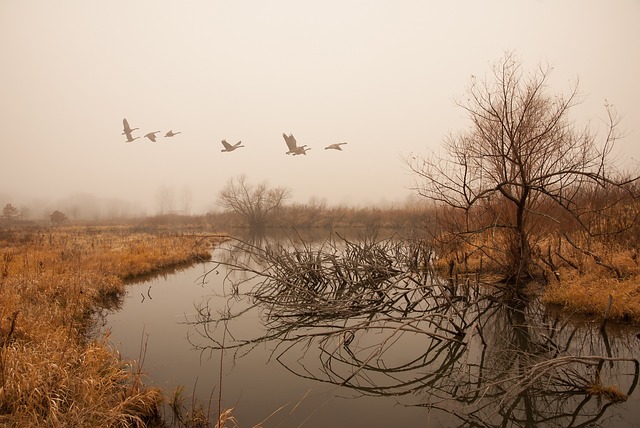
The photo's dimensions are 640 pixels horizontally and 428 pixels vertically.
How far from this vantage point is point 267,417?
391cm

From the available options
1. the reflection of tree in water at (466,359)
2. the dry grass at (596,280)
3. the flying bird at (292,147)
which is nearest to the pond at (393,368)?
the reflection of tree in water at (466,359)

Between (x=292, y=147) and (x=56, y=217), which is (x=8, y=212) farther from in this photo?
(x=292, y=147)

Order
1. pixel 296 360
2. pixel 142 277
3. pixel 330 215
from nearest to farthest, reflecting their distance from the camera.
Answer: pixel 296 360 → pixel 142 277 → pixel 330 215

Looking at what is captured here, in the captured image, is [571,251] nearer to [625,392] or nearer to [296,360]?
[625,392]

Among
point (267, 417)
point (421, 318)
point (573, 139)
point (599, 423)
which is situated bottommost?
point (267, 417)

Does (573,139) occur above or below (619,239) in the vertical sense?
above

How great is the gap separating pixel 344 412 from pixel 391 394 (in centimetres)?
72

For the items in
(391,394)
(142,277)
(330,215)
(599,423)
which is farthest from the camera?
(330,215)

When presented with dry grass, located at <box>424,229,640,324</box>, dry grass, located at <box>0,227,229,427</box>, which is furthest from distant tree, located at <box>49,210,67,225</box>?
dry grass, located at <box>424,229,640,324</box>

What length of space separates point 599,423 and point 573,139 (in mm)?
7777

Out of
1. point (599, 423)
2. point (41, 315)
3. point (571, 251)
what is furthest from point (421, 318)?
point (571, 251)

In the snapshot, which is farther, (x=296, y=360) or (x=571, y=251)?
(x=571, y=251)

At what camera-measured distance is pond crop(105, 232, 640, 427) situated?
3.79 m

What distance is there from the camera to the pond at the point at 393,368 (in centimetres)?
379
